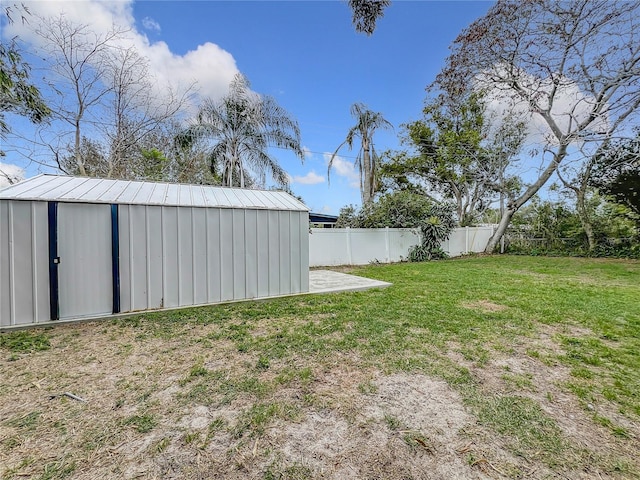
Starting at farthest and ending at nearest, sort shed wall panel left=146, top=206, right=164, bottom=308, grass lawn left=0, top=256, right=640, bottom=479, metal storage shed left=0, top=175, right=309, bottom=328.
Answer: shed wall panel left=146, top=206, right=164, bottom=308
metal storage shed left=0, top=175, right=309, bottom=328
grass lawn left=0, top=256, right=640, bottom=479

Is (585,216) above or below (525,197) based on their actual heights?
Answer: below

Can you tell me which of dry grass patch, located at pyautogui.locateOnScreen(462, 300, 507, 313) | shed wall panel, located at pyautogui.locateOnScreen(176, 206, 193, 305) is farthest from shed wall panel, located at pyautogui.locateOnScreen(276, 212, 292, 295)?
dry grass patch, located at pyautogui.locateOnScreen(462, 300, 507, 313)

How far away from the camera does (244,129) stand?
10938mm

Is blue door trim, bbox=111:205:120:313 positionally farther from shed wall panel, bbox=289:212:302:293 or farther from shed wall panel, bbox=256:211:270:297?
shed wall panel, bbox=289:212:302:293

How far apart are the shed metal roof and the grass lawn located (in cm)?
185

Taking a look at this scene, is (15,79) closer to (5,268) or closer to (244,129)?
(5,268)

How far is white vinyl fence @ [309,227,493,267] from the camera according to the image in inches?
415

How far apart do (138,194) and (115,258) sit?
116 cm

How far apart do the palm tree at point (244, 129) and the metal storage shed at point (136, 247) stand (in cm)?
537

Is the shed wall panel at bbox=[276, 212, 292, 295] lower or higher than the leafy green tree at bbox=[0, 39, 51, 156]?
lower

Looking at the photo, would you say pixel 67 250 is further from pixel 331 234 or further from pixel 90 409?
pixel 331 234

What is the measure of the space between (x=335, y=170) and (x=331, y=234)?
4702 millimetres

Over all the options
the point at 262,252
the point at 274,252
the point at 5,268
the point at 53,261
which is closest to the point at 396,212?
the point at 274,252

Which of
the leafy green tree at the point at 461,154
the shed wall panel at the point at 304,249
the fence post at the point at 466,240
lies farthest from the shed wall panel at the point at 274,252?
the leafy green tree at the point at 461,154
